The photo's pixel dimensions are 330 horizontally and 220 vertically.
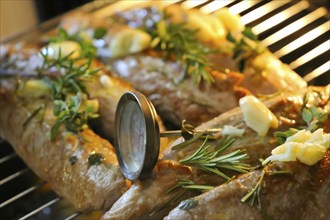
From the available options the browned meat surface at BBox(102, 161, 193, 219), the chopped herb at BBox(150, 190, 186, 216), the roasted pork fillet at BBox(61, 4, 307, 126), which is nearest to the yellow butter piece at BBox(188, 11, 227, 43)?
the roasted pork fillet at BBox(61, 4, 307, 126)

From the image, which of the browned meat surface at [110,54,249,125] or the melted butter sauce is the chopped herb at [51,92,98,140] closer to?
the melted butter sauce

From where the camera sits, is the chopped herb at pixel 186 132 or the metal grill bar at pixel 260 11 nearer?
the chopped herb at pixel 186 132

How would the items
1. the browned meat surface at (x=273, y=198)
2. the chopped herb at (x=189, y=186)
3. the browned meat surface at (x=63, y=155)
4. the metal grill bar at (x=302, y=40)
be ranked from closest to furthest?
the browned meat surface at (x=273, y=198) → the chopped herb at (x=189, y=186) → the browned meat surface at (x=63, y=155) → the metal grill bar at (x=302, y=40)

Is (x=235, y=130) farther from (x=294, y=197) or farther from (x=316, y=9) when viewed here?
(x=316, y=9)

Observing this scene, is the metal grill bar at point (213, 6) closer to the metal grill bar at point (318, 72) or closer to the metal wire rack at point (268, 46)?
the metal wire rack at point (268, 46)

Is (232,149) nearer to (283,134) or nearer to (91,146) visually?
(283,134)

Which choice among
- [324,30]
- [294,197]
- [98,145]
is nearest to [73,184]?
[98,145]

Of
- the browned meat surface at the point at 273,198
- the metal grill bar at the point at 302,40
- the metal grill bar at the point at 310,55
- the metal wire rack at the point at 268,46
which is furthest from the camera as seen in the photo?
the metal grill bar at the point at 302,40

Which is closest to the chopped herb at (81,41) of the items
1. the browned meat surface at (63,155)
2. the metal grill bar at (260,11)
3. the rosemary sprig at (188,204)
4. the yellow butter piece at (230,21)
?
the browned meat surface at (63,155)
